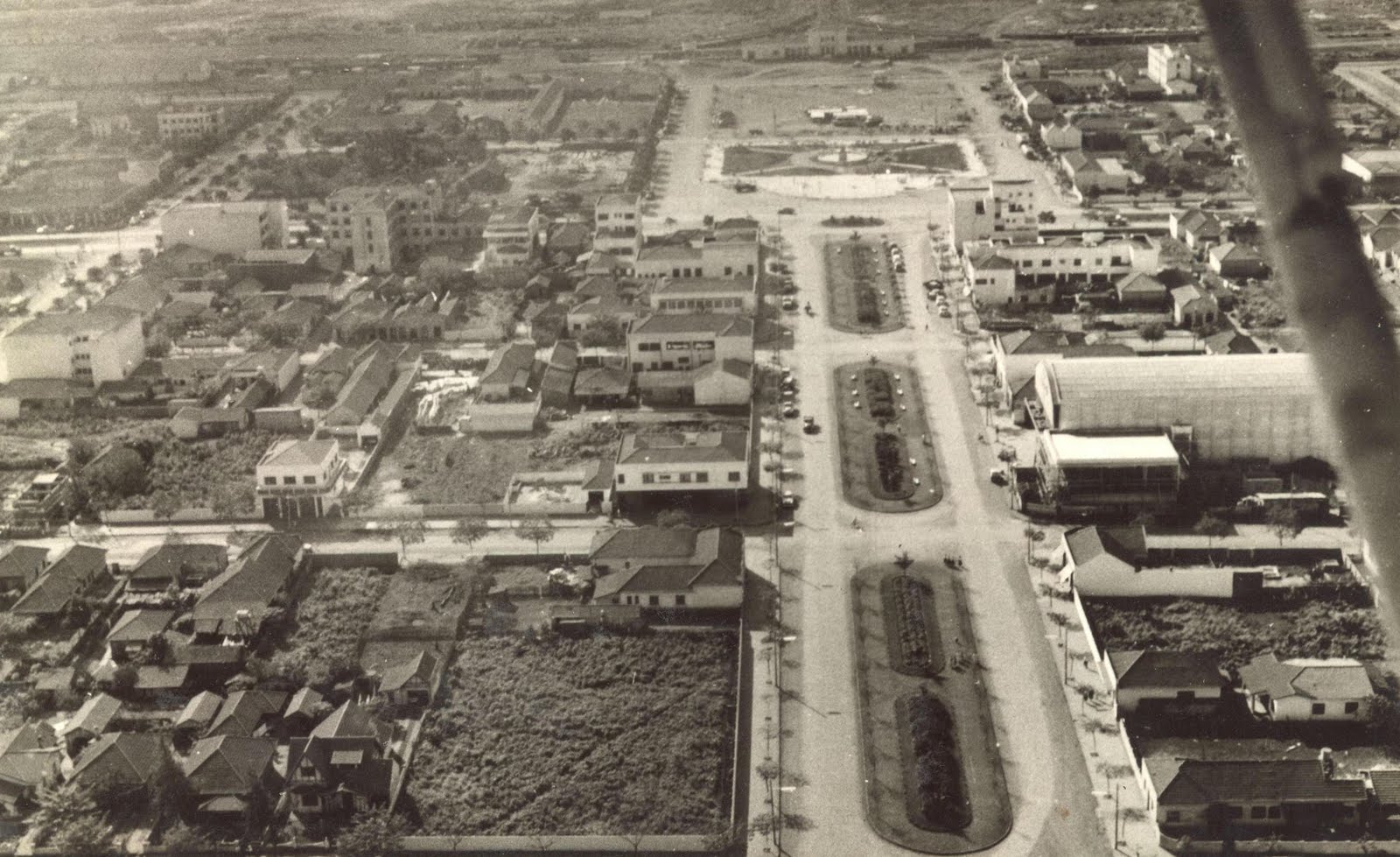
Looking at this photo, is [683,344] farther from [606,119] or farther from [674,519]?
[606,119]

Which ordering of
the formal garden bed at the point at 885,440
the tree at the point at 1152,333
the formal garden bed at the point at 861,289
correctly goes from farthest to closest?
1. the formal garden bed at the point at 861,289
2. the tree at the point at 1152,333
3. the formal garden bed at the point at 885,440

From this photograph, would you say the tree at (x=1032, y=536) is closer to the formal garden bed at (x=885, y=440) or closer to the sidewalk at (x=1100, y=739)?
the sidewalk at (x=1100, y=739)

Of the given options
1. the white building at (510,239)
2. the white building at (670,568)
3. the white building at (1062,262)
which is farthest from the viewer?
the white building at (510,239)

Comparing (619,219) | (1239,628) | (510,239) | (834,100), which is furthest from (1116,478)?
(834,100)

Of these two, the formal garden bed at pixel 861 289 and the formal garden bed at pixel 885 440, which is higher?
the formal garden bed at pixel 885 440

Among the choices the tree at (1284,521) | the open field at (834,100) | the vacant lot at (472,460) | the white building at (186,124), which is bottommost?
the white building at (186,124)

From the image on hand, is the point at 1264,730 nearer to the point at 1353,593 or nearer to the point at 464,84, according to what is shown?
the point at 1353,593

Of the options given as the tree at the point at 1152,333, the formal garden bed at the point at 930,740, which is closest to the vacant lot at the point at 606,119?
the tree at the point at 1152,333
